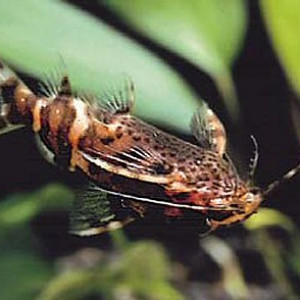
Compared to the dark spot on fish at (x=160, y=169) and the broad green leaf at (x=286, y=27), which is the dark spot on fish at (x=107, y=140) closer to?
the dark spot on fish at (x=160, y=169)

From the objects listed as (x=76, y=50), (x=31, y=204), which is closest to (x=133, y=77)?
(x=76, y=50)

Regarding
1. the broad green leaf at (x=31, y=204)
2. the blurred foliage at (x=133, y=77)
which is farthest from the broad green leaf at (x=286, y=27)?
the broad green leaf at (x=31, y=204)

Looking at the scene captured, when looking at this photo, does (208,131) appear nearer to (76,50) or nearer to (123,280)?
(76,50)

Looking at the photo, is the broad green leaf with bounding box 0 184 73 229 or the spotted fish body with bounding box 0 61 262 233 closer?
the spotted fish body with bounding box 0 61 262 233

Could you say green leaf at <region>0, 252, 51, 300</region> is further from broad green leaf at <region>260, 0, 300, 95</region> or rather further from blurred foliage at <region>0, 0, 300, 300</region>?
broad green leaf at <region>260, 0, 300, 95</region>

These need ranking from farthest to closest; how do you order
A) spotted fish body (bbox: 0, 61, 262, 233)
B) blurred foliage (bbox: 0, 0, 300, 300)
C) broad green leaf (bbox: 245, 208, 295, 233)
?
broad green leaf (bbox: 245, 208, 295, 233), blurred foliage (bbox: 0, 0, 300, 300), spotted fish body (bbox: 0, 61, 262, 233)

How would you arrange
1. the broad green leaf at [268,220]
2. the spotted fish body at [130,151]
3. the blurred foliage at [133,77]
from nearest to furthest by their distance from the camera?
1. the spotted fish body at [130,151]
2. the blurred foliage at [133,77]
3. the broad green leaf at [268,220]

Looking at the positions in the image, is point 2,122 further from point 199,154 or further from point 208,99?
point 208,99

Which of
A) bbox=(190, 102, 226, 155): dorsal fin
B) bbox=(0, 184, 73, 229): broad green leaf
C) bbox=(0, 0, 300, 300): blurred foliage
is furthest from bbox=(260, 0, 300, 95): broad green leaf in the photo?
bbox=(0, 184, 73, 229): broad green leaf

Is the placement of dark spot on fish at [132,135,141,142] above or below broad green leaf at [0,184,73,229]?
above
